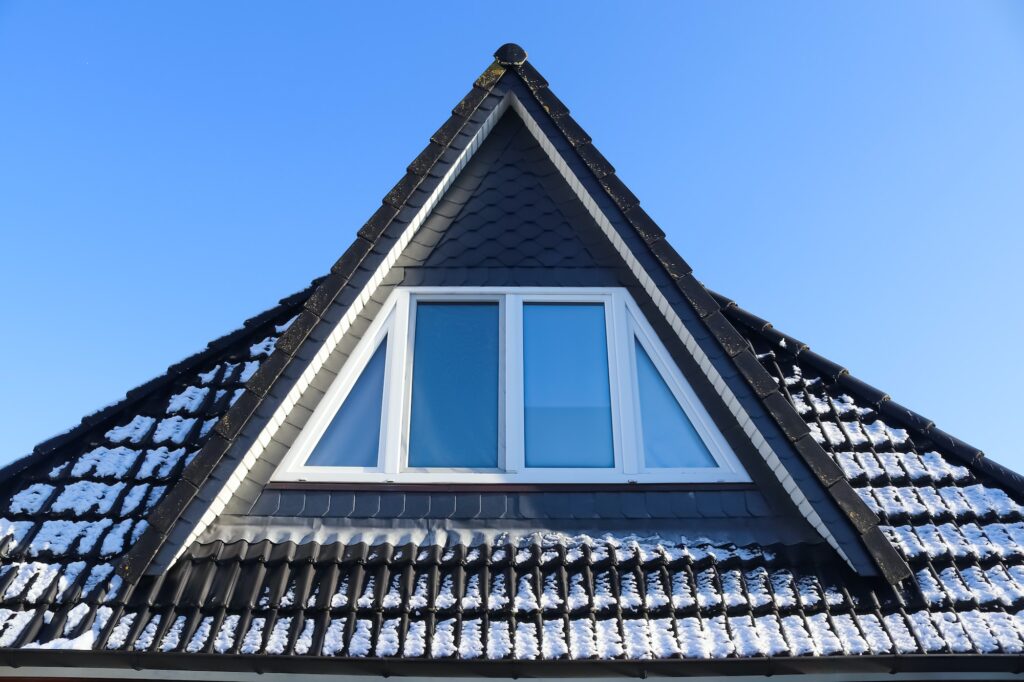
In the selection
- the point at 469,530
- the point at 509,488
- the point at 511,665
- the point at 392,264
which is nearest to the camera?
the point at 511,665

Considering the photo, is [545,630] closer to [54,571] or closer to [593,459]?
[593,459]

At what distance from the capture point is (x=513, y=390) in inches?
185

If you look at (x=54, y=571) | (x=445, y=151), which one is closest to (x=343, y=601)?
(x=54, y=571)

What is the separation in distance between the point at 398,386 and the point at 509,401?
2.15 feet

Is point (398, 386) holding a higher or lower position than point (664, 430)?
higher

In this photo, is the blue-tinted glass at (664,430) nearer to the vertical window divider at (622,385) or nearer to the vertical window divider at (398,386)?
the vertical window divider at (622,385)

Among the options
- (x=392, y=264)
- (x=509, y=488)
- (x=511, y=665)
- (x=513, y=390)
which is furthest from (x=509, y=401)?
(x=511, y=665)

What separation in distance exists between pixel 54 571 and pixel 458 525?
1.96m

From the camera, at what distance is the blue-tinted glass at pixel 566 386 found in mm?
4570

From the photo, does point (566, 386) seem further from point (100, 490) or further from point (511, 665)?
point (100, 490)

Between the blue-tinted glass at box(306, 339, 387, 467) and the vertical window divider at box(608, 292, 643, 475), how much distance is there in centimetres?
137

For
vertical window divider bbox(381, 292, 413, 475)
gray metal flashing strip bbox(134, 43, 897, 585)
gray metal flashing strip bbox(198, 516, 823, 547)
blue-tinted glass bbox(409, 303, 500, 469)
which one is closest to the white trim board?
gray metal flashing strip bbox(134, 43, 897, 585)

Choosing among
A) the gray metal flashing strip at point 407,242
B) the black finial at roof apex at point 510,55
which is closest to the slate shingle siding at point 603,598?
the gray metal flashing strip at point 407,242

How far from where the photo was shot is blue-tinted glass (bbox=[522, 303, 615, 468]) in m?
4.57
